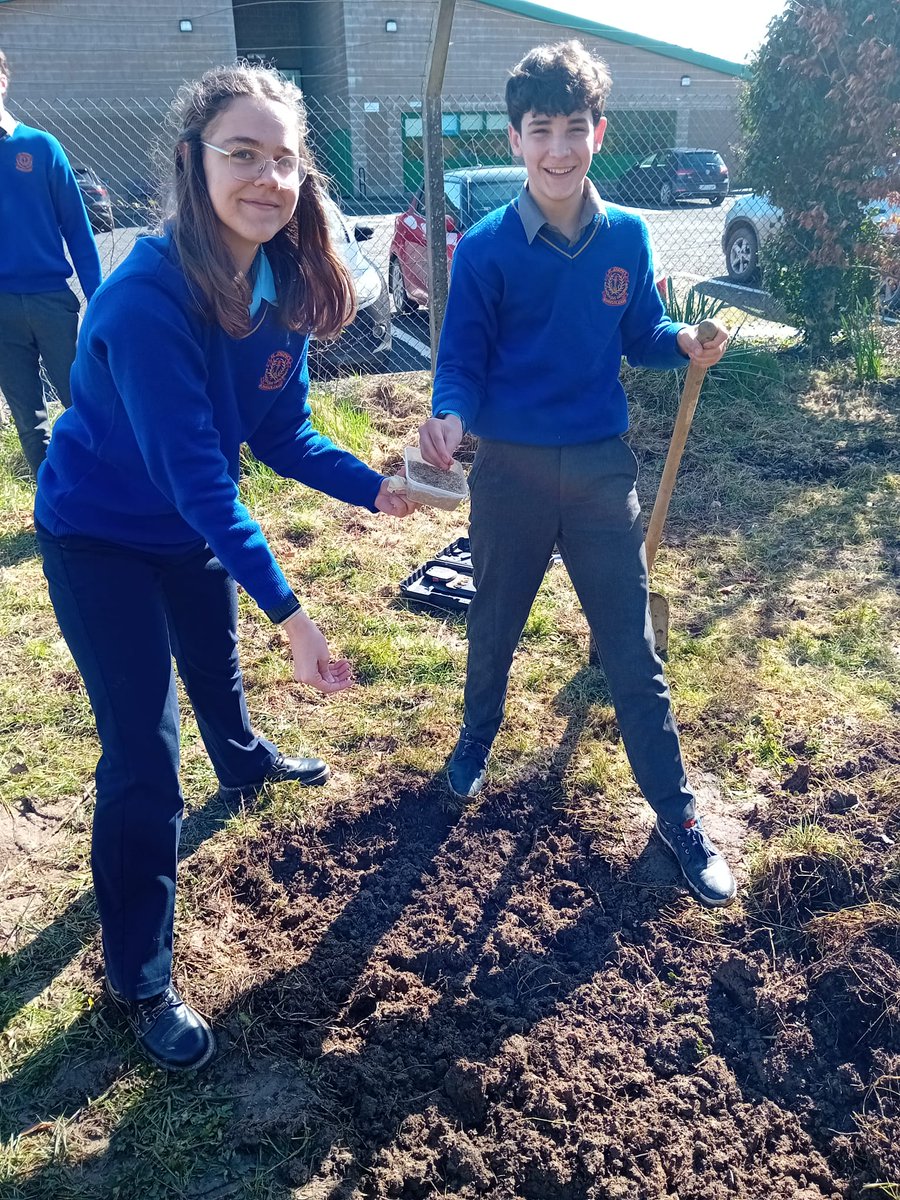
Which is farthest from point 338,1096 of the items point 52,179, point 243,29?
point 243,29

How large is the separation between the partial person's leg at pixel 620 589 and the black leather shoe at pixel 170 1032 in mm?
1283

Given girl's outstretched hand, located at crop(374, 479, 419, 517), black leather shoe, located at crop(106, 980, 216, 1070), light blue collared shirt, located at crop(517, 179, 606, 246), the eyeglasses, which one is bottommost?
black leather shoe, located at crop(106, 980, 216, 1070)

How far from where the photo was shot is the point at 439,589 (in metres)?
4.13

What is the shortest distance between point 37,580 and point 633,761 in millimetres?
3112

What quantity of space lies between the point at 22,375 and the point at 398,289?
436 cm

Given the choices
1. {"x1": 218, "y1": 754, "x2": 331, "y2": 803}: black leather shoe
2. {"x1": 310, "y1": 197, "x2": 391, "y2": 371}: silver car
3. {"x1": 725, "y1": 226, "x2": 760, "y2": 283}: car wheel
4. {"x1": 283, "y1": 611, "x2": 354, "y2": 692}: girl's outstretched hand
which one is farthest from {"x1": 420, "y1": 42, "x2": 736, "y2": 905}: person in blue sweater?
{"x1": 725, "y1": 226, "x2": 760, "y2": 283}: car wheel

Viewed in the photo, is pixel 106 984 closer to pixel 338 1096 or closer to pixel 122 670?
pixel 338 1096

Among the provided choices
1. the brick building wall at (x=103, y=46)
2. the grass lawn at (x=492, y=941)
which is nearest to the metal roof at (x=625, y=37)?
the brick building wall at (x=103, y=46)

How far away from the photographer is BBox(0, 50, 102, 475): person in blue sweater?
437 centimetres

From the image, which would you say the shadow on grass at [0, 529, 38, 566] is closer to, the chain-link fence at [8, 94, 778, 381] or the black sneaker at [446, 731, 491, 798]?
the chain-link fence at [8, 94, 778, 381]

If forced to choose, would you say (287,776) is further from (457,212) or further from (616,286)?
(457,212)

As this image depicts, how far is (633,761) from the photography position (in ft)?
8.31

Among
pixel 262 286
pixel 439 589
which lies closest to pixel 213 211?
pixel 262 286

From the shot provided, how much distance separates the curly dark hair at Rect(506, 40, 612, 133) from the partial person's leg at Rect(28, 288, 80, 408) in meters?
3.08
